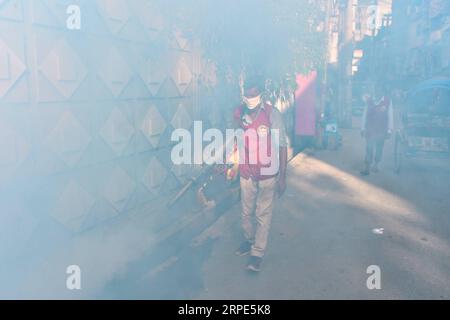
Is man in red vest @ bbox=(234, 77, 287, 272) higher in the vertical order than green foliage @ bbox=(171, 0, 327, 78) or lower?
lower

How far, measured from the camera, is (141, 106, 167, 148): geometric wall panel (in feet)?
20.3

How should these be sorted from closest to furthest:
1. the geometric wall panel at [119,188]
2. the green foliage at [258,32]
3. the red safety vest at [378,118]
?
the green foliage at [258,32] → the geometric wall panel at [119,188] → the red safety vest at [378,118]

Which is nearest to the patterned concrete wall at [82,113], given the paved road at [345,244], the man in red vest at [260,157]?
the paved road at [345,244]

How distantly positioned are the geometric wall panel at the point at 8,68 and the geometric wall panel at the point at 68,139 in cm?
69

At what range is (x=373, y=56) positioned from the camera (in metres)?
39.8

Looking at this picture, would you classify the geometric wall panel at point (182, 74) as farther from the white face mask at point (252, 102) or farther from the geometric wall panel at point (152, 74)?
the white face mask at point (252, 102)

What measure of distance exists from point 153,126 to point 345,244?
122 inches

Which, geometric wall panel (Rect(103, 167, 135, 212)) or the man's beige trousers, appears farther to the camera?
geometric wall panel (Rect(103, 167, 135, 212))

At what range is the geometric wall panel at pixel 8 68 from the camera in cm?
389

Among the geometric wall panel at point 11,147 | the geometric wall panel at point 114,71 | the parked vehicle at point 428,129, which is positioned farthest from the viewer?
the parked vehicle at point 428,129

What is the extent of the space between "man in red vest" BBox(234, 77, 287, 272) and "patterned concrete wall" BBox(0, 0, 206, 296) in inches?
69.6

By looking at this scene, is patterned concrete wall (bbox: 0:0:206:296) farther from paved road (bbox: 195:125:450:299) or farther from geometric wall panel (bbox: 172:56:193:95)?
paved road (bbox: 195:125:450:299)

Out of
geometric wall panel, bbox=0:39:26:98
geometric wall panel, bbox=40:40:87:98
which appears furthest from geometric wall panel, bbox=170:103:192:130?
geometric wall panel, bbox=0:39:26:98
